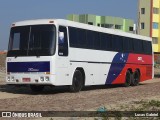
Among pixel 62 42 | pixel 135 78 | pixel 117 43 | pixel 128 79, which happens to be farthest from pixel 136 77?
pixel 62 42

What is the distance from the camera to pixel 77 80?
21.1 m

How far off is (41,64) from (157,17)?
245 feet

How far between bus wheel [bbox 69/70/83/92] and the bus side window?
1.42 metres

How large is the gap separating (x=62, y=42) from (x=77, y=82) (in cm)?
236

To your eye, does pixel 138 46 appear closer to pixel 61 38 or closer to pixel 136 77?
pixel 136 77

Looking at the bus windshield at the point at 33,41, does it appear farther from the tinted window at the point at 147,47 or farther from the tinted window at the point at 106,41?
the tinted window at the point at 147,47

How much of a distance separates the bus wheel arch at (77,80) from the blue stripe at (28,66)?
1.95 metres

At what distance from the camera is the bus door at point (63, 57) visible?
19.6 meters

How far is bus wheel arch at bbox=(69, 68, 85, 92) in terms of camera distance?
20844 mm

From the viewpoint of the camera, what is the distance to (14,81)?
782 inches

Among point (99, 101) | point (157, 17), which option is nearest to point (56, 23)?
point (99, 101)

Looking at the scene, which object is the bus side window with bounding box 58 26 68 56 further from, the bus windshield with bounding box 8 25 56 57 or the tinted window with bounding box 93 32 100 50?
the tinted window with bounding box 93 32 100 50

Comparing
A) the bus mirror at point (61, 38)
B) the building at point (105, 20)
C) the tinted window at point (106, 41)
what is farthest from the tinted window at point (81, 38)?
the building at point (105, 20)

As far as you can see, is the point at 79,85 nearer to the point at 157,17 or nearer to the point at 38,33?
the point at 38,33
